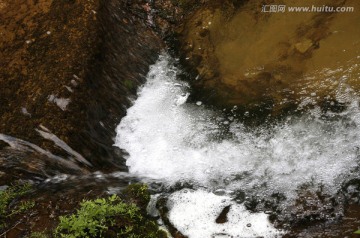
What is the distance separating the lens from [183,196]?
477 cm

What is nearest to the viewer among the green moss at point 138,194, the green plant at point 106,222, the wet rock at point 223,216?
the green plant at point 106,222

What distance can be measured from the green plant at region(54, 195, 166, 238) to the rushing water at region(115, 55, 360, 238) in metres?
0.43

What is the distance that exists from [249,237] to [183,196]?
1034mm

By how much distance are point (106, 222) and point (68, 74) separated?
267cm

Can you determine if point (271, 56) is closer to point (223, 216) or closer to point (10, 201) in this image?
point (223, 216)

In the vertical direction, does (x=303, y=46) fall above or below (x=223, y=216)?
above

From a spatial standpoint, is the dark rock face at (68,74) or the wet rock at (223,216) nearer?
the wet rock at (223,216)

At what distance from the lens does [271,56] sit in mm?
6410

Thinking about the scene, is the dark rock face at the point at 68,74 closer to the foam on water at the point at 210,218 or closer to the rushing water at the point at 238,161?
the rushing water at the point at 238,161

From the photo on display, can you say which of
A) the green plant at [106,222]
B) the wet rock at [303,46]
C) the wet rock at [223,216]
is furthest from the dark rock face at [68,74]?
the wet rock at [303,46]

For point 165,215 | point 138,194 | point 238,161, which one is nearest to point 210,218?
point 165,215

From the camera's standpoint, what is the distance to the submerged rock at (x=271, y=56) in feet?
19.1

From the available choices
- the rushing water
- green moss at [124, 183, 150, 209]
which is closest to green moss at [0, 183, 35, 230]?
green moss at [124, 183, 150, 209]

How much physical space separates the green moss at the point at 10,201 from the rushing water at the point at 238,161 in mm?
1508
